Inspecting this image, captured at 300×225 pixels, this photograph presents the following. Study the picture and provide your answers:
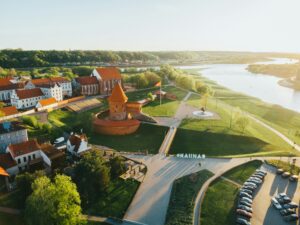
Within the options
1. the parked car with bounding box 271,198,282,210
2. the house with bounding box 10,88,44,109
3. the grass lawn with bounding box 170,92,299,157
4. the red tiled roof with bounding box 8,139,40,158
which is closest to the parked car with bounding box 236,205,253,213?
the parked car with bounding box 271,198,282,210

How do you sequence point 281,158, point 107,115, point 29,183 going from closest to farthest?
point 29,183 → point 281,158 → point 107,115

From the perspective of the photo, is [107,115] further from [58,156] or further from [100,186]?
[100,186]

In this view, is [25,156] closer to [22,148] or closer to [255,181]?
[22,148]

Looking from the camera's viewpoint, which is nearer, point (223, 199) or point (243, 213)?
point (243, 213)

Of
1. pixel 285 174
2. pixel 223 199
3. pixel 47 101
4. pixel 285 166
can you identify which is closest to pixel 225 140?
pixel 285 166

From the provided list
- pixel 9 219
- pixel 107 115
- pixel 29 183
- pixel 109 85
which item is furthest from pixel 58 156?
pixel 109 85

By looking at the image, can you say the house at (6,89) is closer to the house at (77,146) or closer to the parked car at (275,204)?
the house at (77,146)

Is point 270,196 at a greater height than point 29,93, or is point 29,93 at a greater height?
point 29,93

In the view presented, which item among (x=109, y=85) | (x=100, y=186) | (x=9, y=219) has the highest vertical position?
(x=109, y=85)
